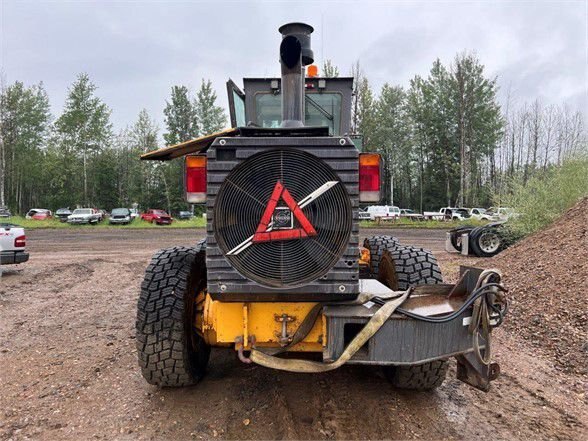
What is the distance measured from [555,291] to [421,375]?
3.12 metres

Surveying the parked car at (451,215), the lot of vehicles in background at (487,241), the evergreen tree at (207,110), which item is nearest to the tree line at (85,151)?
the evergreen tree at (207,110)

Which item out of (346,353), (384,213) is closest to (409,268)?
(346,353)

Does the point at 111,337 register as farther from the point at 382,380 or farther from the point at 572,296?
the point at 572,296

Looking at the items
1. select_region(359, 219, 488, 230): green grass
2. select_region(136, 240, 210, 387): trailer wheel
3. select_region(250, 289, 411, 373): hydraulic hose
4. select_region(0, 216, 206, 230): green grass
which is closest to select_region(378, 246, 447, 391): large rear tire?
select_region(250, 289, 411, 373): hydraulic hose

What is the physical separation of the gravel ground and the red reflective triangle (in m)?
1.23

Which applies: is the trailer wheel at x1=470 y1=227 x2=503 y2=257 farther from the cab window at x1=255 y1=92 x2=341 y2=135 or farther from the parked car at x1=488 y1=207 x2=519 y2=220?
the cab window at x1=255 y1=92 x2=341 y2=135

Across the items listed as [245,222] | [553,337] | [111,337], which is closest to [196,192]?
[245,222]

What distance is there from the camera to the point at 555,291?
5371mm

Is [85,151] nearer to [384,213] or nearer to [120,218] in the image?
[120,218]

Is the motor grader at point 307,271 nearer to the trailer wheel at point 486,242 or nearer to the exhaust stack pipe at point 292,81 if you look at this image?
the exhaust stack pipe at point 292,81

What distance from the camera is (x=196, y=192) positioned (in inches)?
107

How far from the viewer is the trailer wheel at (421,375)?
317cm

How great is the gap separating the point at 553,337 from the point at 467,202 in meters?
41.2

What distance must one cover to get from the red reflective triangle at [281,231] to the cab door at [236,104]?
1964mm
